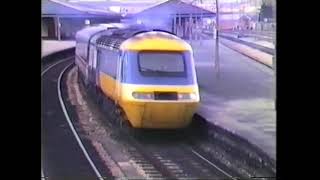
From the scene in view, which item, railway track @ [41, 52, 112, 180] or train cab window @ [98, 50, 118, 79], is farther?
train cab window @ [98, 50, 118, 79]

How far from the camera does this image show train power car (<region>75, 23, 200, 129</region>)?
341 cm

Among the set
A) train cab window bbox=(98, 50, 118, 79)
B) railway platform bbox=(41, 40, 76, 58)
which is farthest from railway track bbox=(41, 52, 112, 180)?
train cab window bbox=(98, 50, 118, 79)

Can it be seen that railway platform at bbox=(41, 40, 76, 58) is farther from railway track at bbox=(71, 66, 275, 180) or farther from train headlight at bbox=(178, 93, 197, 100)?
train headlight at bbox=(178, 93, 197, 100)

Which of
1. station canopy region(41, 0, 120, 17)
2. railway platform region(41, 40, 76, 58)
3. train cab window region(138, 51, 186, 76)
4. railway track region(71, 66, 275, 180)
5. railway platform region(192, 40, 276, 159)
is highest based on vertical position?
station canopy region(41, 0, 120, 17)

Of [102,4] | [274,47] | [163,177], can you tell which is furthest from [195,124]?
[102,4]

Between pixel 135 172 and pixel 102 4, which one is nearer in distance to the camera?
pixel 135 172

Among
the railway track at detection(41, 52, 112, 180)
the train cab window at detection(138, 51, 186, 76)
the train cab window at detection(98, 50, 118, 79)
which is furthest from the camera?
the train cab window at detection(98, 50, 118, 79)

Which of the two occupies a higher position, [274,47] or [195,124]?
[274,47]

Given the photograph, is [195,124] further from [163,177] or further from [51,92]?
[51,92]

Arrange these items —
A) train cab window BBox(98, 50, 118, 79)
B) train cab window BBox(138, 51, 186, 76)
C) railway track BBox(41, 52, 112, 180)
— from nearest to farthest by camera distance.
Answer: railway track BBox(41, 52, 112, 180)
train cab window BBox(138, 51, 186, 76)
train cab window BBox(98, 50, 118, 79)

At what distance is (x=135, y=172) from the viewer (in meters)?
3.33

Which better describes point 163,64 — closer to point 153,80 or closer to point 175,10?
point 153,80

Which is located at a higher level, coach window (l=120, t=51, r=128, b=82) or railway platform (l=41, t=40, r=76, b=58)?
railway platform (l=41, t=40, r=76, b=58)
